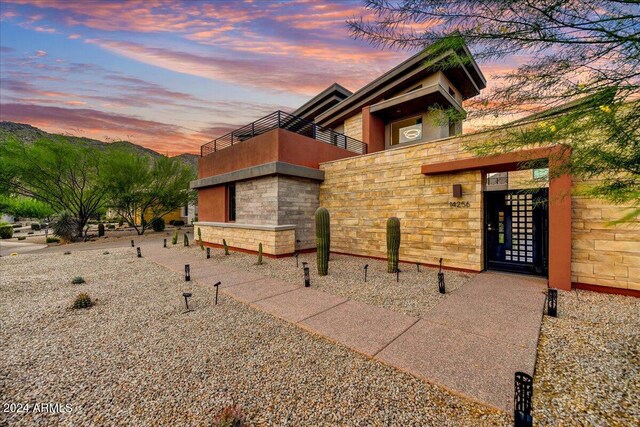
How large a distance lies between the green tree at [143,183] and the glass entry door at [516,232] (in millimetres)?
25876

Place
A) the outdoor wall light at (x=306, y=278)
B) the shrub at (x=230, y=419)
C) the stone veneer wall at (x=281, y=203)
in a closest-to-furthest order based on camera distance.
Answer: the shrub at (x=230, y=419) < the outdoor wall light at (x=306, y=278) < the stone veneer wall at (x=281, y=203)

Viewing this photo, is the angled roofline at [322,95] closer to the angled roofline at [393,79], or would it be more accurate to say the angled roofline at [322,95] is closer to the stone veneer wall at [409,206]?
the angled roofline at [393,79]

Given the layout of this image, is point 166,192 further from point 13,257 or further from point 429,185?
point 429,185

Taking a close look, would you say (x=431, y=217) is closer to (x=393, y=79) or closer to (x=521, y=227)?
(x=521, y=227)

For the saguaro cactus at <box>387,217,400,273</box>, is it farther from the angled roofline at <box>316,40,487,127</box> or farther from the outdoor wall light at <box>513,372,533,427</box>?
the angled roofline at <box>316,40,487,127</box>

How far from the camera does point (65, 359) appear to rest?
11.8 feet

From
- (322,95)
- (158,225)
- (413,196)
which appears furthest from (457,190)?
(158,225)

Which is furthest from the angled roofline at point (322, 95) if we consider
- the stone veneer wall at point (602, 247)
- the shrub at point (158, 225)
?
the shrub at point (158, 225)

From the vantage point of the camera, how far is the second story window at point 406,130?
15250mm

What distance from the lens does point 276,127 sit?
11.5m

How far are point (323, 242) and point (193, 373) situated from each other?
5.33m

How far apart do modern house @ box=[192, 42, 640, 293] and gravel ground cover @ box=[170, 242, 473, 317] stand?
90 cm

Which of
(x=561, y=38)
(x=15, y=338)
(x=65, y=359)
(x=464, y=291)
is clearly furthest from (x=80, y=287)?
(x=561, y=38)

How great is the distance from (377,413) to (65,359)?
14.9 ft
